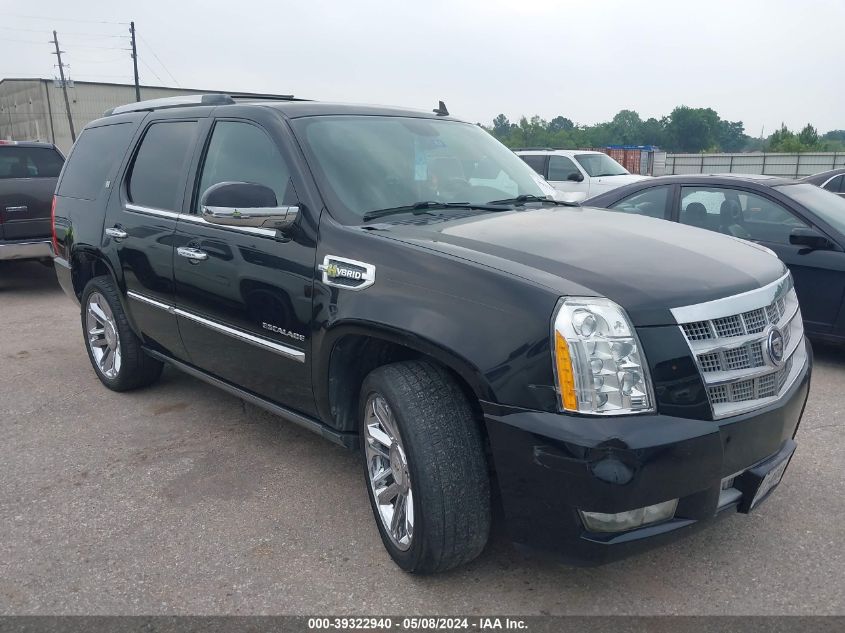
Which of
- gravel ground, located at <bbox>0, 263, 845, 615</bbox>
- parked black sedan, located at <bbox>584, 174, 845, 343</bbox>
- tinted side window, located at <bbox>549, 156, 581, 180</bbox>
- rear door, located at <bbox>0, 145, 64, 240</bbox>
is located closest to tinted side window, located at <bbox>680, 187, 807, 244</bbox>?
parked black sedan, located at <bbox>584, 174, 845, 343</bbox>

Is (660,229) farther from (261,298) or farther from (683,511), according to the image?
(261,298)

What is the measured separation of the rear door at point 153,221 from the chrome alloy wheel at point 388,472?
169 cm

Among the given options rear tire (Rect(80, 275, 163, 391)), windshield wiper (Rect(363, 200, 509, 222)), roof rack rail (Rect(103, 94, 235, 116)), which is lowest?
rear tire (Rect(80, 275, 163, 391))

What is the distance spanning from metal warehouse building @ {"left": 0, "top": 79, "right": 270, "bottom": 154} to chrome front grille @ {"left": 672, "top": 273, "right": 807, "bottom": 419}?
5042 centimetres

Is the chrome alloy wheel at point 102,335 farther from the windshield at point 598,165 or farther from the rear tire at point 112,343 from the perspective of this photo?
the windshield at point 598,165

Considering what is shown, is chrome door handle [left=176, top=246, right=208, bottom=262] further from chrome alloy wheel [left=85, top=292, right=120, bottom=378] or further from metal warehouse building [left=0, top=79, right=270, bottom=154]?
metal warehouse building [left=0, top=79, right=270, bottom=154]

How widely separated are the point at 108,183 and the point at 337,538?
2979 mm

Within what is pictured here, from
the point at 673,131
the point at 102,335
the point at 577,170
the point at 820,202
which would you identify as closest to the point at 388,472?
the point at 102,335

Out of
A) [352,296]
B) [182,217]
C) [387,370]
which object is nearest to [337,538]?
[387,370]

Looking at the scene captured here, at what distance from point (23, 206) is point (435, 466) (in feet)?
25.7

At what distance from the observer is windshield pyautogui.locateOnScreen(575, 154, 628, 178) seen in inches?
629

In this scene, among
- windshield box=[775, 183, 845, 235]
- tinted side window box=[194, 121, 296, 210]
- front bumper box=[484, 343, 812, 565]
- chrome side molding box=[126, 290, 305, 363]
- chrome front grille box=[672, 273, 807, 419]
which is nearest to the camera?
front bumper box=[484, 343, 812, 565]

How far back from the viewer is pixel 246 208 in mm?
3188

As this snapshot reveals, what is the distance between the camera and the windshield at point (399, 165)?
11.0ft
